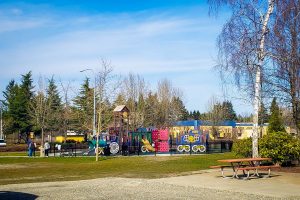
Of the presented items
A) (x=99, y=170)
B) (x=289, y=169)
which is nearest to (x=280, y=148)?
(x=289, y=169)

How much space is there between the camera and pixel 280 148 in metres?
20.6

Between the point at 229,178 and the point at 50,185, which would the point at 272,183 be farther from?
the point at 50,185

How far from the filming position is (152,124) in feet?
230

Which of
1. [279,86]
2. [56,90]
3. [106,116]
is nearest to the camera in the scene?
[279,86]

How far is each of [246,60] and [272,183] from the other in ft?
21.7

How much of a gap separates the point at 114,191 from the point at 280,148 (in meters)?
10.4

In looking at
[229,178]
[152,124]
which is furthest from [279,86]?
[152,124]

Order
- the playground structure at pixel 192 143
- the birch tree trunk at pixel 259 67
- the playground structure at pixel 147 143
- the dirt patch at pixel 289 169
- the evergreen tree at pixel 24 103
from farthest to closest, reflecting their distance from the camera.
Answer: the evergreen tree at pixel 24 103 < the playground structure at pixel 192 143 < the playground structure at pixel 147 143 < the birch tree trunk at pixel 259 67 < the dirt patch at pixel 289 169

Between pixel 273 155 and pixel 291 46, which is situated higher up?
pixel 291 46

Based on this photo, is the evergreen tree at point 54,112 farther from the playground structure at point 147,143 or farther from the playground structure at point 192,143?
the playground structure at point 192,143

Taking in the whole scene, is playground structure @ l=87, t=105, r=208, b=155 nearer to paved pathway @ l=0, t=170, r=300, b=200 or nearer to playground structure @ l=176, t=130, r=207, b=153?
playground structure @ l=176, t=130, r=207, b=153

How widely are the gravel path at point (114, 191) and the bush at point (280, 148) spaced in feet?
24.1

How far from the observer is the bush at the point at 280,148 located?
20406 mm

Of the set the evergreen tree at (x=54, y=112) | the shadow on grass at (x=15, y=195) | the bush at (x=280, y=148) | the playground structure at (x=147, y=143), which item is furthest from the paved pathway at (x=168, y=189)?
the evergreen tree at (x=54, y=112)
